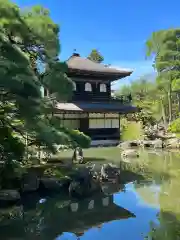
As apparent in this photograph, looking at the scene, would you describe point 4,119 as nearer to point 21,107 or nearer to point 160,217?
point 21,107

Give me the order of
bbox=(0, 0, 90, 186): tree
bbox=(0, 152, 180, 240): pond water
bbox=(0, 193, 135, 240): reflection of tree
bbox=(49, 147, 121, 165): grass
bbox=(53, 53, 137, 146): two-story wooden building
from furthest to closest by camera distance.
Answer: bbox=(53, 53, 137, 146): two-story wooden building
bbox=(49, 147, 121, 165): grass
bbox=(0, 0, 90, 186): tree
bbox=(0, 193, 135, 240): reflection of tree
bbox=(0, 152, 180, 240): pond water

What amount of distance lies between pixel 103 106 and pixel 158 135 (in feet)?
13.0

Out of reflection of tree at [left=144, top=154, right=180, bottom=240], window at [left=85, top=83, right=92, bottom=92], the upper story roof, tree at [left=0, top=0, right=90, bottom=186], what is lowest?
reflection of tree at [left=144, top=154, right=180, bottom=240]

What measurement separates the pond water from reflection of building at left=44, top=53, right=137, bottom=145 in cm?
1127

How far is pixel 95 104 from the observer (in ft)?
64.7

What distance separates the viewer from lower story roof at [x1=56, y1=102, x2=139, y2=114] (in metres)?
18.0

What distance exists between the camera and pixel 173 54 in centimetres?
2380

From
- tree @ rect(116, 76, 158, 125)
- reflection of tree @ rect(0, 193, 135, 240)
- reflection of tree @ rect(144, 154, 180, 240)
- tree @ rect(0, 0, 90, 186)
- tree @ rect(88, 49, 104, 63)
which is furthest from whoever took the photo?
tree @ rect(88, 49, 104, 63)

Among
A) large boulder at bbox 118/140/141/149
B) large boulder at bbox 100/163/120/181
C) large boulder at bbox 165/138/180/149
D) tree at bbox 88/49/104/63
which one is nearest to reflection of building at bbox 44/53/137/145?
large boulder at bbox 118/140/141/149

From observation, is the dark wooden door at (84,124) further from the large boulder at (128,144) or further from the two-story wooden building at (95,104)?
the large boulder at (128,144)

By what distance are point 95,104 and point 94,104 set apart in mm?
81

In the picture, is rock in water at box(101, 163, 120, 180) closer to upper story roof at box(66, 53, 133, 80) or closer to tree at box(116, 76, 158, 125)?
upper story roof at box(66, 53, 133, 80)

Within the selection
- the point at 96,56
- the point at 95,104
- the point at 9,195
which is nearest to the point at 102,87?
the point at 95,104

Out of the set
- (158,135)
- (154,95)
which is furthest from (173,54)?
(158,135)
